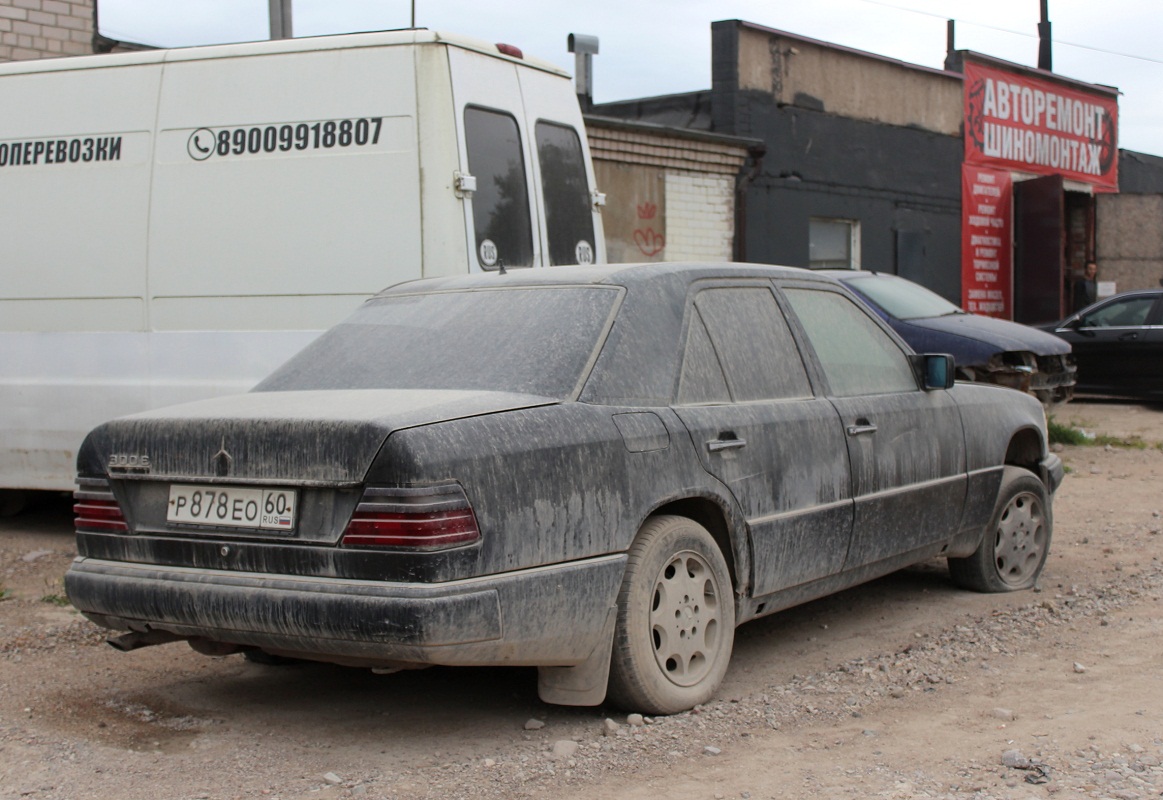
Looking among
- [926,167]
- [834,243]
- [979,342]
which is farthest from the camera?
[926,167]

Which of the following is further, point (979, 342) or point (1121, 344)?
point (1121, 344)

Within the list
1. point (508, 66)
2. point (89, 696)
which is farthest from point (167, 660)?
point (508, 66)

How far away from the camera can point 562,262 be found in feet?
25.6

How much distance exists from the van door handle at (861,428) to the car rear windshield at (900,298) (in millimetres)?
6802

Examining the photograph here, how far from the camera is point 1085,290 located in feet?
76.6

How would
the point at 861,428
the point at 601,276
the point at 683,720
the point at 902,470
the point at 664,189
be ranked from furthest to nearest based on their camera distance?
1. the point at 664,189
2. the point at 902,470
3. the point at 861,428
4. the point at 601,276
5. the point at 683,720

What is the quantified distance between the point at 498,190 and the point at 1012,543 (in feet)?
10.4

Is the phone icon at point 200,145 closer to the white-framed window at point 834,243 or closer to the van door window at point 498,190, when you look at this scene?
the van door window at point 498,190

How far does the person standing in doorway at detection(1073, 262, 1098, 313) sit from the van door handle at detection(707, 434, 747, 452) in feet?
66.6

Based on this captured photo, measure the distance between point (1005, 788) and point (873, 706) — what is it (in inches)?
33.5

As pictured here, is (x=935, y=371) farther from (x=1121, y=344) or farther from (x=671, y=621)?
(x=1121, y=344)

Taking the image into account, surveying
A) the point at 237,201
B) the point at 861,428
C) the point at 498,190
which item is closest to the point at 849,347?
the point at 861,428

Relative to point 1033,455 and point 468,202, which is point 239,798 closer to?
point 468,202

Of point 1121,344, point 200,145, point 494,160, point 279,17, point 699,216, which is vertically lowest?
point 1121,344
